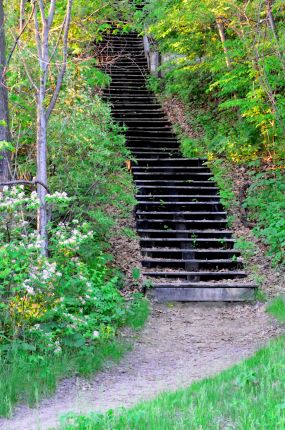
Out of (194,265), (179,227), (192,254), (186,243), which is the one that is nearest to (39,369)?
(194,265)

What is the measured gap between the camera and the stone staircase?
9391 mm

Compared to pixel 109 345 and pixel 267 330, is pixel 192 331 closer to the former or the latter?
pixel 267 330

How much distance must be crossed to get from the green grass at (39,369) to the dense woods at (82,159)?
1 cm

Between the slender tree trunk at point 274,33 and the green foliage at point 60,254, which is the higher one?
the slender tree trunk at point 274,33

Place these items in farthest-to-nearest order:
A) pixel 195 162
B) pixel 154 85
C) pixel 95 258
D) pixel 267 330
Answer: pixel 154 85
pixel 195 162
pixel 95 258
pixel 267 330

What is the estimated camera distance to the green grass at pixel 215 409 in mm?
4195

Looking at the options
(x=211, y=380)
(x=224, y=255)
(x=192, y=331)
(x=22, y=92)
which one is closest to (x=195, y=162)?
(x=224, y=255)

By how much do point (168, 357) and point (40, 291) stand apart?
6.38ft

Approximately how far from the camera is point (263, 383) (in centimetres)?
494

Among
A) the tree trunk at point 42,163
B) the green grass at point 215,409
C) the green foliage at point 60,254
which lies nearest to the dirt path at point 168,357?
the green foliage at point 60,254

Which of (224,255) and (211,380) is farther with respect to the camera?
(224,255)

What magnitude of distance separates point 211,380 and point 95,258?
3.85 metres

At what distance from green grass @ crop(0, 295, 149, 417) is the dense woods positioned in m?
0.01

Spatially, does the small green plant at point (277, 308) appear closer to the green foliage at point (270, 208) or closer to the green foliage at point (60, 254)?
the green foliage at point (270, 208)
